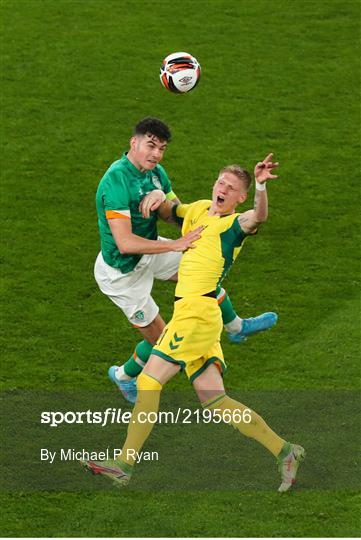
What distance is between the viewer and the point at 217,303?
10.5m

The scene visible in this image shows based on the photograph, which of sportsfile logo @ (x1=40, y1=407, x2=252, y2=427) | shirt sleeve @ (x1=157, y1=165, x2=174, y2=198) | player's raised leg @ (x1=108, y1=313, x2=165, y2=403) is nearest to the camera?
shirt sleeve @ (x1=157, y1=165, x2=174, y2=198)

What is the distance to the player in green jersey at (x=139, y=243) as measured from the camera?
1055 centimetres

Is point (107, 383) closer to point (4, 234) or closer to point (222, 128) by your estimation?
point (4, 234)

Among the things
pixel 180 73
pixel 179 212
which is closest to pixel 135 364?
pixel 179 212

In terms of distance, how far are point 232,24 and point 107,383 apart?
378 inches

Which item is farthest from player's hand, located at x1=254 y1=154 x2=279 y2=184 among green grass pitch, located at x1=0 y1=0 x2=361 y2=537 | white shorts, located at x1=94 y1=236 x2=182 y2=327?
green grass pitch, located at x1=0 y1=0 x2=361 y2=537

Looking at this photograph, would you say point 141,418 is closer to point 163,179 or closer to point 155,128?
point 163,179

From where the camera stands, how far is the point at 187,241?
1030 centimetres

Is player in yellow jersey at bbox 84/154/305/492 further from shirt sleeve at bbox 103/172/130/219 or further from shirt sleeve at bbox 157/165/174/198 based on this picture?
shirt sleeve at bbox 157/165/174/198

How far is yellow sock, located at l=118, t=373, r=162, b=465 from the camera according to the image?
33.3 feet

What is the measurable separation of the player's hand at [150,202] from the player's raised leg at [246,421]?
1377 mm

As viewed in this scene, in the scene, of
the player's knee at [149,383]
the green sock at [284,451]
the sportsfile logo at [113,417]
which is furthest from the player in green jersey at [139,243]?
the green sock at [284,451]

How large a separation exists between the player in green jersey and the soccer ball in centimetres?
89

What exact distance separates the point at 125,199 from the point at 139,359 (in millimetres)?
1684
